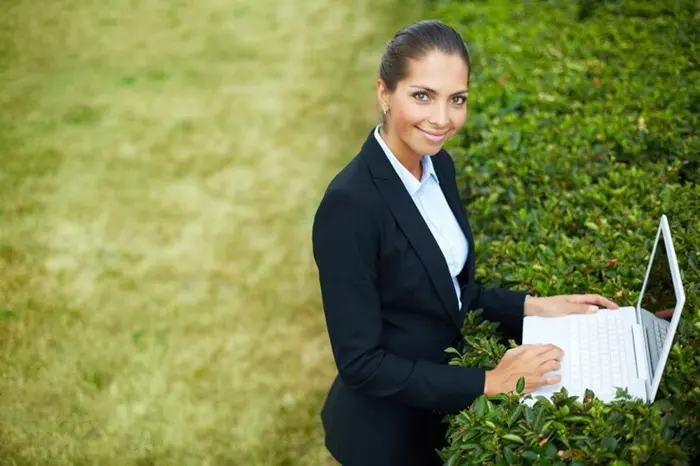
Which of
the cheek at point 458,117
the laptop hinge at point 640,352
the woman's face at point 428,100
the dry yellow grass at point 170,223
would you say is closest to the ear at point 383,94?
the woman's face at point 428,100

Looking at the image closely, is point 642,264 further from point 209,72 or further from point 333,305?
point 209,72

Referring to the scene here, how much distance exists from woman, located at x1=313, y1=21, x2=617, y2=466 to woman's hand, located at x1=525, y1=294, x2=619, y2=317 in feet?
1.10

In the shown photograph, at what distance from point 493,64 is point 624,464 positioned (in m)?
4.18

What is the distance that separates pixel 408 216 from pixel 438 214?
1.02 ft

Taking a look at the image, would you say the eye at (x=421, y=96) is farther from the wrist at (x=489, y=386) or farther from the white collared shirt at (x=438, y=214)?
the wrist at (x=489, y=386)

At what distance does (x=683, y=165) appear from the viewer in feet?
13.8

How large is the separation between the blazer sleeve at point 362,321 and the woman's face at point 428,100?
11.6 inches

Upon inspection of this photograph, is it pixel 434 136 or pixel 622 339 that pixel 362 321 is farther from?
pixel 622 339

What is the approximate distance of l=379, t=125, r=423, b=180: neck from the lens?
2646 millimetres

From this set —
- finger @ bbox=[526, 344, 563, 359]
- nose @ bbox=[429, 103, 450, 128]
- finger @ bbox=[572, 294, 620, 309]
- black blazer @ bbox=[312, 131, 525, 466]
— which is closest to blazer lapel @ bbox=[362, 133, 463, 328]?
black blazer @ bbox=[312, 131, 525, 466]

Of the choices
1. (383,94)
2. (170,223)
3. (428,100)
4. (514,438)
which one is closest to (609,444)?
(514,438)

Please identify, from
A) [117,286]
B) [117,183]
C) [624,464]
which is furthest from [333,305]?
[117,183]

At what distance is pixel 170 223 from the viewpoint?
6.39 meters

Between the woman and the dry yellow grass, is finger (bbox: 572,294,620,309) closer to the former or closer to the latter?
the woman
